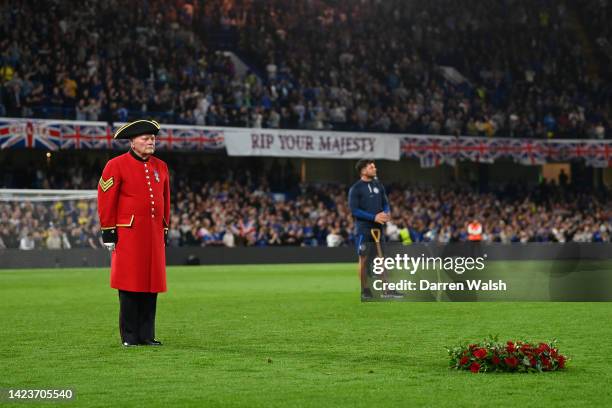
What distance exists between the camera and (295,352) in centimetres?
1129

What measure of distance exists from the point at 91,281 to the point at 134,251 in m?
16.7

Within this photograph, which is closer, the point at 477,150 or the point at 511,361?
the point at 511,361

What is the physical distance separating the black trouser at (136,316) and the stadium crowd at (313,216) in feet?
78.7

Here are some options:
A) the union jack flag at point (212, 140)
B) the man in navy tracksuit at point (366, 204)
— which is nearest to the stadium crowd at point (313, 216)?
the union jack flag at point (212, 140)

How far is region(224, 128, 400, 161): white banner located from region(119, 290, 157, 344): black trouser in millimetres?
32802

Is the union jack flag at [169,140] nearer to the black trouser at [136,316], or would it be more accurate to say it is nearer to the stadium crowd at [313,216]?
the stadium crowd at [313,216]

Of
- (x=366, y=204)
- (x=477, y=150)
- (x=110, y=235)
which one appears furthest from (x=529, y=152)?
(x=110, y=235)

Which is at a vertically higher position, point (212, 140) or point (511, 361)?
point (212, 140)

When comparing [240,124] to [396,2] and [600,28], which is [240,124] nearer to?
[396,2]

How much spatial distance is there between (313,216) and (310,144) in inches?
127

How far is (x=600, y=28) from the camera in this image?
196 ft

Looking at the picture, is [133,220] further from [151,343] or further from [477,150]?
[477,150]

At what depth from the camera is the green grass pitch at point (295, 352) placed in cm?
834

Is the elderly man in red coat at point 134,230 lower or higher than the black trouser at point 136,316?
higher
